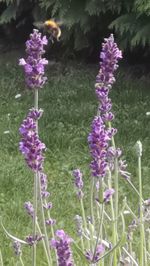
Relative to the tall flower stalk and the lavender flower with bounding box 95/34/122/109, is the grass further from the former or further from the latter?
the tall flower stalk

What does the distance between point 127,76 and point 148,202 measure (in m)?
5.27

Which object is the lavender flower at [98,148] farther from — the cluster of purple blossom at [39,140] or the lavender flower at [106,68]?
the lavender flower at [106,68]

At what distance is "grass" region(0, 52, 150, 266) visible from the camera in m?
4.10

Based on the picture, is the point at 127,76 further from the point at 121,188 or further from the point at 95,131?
the point at 95,131

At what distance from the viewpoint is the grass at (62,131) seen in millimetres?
4098

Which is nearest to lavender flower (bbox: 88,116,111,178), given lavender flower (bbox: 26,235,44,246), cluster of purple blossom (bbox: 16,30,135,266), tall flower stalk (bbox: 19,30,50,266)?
cluster of purple blossom (bbox: 16,30,135,266)

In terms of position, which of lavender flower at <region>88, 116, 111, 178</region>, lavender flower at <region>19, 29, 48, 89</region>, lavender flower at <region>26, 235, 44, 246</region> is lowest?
lavender flower at <region>26, 235, 44, 246</region>

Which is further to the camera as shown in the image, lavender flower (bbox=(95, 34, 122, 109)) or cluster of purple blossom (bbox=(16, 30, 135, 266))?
lavender flower (bbox=(95, 34, 122, 109))

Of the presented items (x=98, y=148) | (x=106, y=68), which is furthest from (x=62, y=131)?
(x=98, y=148)

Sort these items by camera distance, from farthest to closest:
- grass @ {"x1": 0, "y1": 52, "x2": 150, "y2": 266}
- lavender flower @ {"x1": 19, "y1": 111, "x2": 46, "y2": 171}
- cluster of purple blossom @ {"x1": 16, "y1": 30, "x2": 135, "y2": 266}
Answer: grass @ {"x1": 0, "y1": 52, "x2": 150, "y2": 266}
lavender flower @ {"x1": 19, "y1": 111, "x2": 46, "y2": 171}
cluster of purple blossom @ {"x1": 16, "y1": 30, "x2": 135, "y2": 266}

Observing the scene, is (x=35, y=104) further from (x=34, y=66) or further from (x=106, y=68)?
(x=106, y=68)

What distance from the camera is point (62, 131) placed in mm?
5527

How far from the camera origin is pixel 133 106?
6.25 metres

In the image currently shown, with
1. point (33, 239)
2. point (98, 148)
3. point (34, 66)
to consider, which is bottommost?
point (33, 239)
